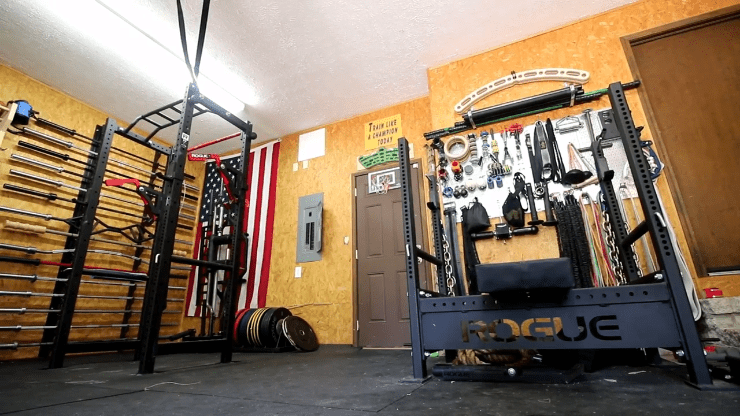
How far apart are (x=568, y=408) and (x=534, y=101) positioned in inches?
118

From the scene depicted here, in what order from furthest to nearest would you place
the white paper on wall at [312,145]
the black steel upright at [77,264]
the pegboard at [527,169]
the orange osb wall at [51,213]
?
the white paper on wall at [312,145] → the orange osb wall at [51,213] → the pegboard at [527,169] → the black steel upright at [77,264]

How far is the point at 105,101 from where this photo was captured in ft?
16.2

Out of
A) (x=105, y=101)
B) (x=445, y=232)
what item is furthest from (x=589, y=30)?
(x=105, y=101)

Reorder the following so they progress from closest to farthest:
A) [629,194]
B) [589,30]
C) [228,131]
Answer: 1. [629,194]
2. [589,30]
3. [228,131]

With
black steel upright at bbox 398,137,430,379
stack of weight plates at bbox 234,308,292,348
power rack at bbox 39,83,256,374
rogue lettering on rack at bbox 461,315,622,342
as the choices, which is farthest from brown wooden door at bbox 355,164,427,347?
rogue lettering on rack at bbox 461,315,622,342

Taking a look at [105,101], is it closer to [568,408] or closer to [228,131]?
[228,131]

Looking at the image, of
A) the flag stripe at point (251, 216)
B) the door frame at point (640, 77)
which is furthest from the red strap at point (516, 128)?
the flag stripe at point (251, 216)

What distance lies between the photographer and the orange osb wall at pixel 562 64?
3254 mm

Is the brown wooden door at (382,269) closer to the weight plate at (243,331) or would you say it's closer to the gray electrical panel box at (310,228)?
the gray electrical panel box at (310,228)

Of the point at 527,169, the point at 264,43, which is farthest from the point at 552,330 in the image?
the point at 264,43

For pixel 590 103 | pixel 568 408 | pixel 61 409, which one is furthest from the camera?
pixel 590 103

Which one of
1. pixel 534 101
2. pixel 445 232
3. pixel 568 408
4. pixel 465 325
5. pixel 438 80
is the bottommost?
pixel 568 408

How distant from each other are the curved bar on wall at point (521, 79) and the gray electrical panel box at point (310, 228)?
2.52 m

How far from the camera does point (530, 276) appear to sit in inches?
65.4
